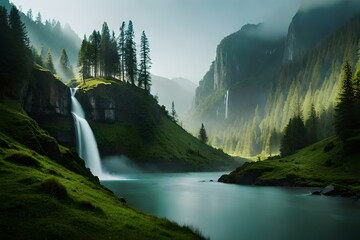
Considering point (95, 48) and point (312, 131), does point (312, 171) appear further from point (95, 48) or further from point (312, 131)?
point (95, 48)

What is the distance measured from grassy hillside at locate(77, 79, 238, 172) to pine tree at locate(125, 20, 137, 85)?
1034 centimetres

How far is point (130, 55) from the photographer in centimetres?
16462

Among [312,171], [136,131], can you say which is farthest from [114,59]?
[312,171]

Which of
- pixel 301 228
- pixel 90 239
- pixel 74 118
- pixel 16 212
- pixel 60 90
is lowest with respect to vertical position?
pixel 301 228

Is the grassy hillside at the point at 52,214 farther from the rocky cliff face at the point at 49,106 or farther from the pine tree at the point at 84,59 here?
the pine tree at the point at 84,59

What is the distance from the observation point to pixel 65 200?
2469 centimetres

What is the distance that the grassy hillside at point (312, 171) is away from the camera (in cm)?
7112

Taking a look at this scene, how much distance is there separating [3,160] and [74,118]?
94.2 m

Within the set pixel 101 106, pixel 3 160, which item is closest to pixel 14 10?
pixel 101 106

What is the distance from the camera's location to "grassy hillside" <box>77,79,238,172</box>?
135375 millimetres

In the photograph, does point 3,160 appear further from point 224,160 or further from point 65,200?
point 224,160

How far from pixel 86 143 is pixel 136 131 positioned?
103ft

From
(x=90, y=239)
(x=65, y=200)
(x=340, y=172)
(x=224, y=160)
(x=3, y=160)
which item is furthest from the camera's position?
(x=224, y=160)

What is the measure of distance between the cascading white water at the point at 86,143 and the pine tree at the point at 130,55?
41220mm
